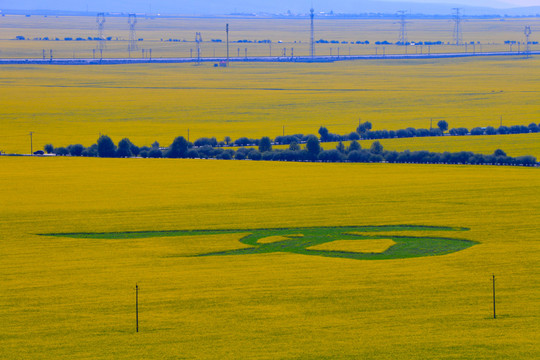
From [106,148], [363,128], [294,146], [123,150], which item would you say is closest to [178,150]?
[123,150]

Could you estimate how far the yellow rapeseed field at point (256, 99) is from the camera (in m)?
89.0

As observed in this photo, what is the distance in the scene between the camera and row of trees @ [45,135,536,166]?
64.9 metres

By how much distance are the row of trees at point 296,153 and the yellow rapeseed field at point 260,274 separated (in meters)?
5.72

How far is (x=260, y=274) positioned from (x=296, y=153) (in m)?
33.3

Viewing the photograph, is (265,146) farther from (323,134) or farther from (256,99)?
(256,99)

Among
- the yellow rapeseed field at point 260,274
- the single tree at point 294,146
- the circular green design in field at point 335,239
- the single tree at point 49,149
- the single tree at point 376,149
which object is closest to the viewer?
the yellow rapeseed field at point 260,274

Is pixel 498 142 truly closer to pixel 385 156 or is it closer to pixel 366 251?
pixel 385 156

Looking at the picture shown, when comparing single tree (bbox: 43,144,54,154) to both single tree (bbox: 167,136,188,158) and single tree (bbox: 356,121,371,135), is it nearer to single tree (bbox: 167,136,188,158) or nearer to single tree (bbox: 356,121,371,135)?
single tree (bbox: 167,136,188,158)

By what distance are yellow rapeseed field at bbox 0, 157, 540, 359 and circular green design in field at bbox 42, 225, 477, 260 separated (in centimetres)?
80

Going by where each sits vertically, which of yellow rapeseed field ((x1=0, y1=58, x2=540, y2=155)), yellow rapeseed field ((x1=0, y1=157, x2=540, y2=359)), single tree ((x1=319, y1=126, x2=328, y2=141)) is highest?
yellow rapeseed field ((x1=0, y1=58, x2=540, y2=155))

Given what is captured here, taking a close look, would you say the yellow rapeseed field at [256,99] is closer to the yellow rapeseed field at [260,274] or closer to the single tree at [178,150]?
the single tree at [178,150]

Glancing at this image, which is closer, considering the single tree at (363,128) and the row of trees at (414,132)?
the row of trees at (414,132)

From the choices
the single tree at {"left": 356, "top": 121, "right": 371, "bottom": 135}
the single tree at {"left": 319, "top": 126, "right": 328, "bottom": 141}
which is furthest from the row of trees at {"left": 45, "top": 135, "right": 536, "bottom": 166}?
the single tree at {"left": 356, "top": 121, "right": 371, "bottom": 135}

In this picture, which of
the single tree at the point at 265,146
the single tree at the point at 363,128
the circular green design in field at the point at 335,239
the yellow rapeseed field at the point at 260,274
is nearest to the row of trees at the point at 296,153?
the single tree at the point at 265,146
